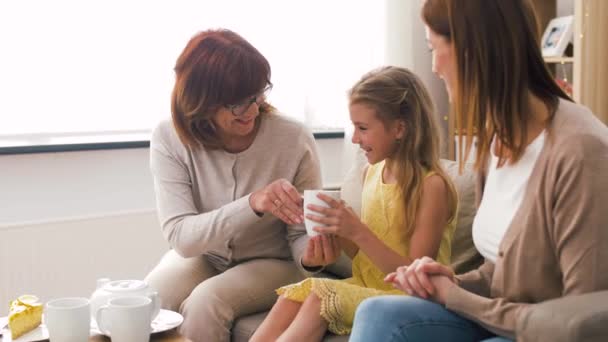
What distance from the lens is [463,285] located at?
160cm

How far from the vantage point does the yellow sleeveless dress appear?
6.13 feet

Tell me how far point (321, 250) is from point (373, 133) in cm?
33

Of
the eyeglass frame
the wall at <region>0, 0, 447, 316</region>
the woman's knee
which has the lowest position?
the wall at <region>0, 0, 447, 316</region>

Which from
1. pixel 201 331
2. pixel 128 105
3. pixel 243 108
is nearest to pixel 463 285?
pixel 201 331

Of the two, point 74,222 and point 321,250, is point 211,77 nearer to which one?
point 321,250

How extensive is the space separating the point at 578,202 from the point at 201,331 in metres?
1.06

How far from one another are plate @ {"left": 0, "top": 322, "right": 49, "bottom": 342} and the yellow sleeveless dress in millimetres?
565

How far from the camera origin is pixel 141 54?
10.6 ft

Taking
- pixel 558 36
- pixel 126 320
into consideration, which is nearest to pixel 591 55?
pixel 558 36

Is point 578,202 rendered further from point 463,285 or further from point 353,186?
point 353,186

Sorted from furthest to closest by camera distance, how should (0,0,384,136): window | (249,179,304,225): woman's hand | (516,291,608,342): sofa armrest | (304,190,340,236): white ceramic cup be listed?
(0,0,384,136): window < (249,179,304,225): woman's hand < (304,190,340,236): white ceramic cup < (516,291,608,342): sofa armrest

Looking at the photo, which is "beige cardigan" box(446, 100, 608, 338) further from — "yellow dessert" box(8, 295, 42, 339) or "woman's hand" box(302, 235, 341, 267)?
"yellow dessert" box(8, 295, 42, 339)

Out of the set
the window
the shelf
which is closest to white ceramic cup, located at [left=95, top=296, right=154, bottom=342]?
the window

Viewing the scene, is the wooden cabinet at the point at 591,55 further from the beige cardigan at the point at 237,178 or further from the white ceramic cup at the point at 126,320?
the white ceramic cup at the point at 126,320
